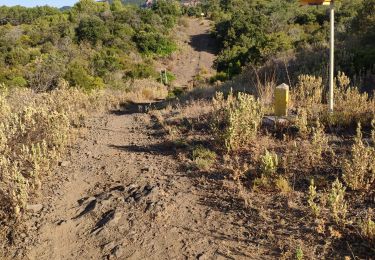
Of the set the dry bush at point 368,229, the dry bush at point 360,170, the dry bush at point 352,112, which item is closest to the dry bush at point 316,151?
the dry bush at point 360,170

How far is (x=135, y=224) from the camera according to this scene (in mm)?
3783

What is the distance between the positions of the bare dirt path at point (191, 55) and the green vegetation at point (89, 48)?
1168 mm

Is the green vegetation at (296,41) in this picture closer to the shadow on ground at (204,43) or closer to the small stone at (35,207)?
the shadow on ground at (204,43)

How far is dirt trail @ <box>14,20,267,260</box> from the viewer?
338 cm

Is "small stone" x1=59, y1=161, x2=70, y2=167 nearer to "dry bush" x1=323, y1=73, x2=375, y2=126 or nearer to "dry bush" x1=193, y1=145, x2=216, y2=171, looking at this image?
"dry bush" x1=193, y1=145, x2=216, y2=171

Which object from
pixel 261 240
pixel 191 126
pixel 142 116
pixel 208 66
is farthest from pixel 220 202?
pixel 208 66

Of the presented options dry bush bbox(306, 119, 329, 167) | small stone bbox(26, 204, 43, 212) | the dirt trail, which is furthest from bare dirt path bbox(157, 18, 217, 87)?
small stone bbox(26, 204, 43, 212)

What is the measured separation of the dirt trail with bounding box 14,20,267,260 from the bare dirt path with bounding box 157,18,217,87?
17957 mm

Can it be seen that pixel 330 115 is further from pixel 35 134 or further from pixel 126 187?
pixel 35 134

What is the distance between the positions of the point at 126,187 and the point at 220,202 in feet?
3.84

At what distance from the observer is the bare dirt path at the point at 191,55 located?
2716cm

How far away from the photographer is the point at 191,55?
33625mm

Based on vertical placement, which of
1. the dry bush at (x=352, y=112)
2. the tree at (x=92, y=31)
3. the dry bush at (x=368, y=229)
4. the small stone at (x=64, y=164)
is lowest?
the small stone at (x=64, y=164)

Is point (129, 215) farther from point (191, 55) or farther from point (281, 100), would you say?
point (191, 55)
